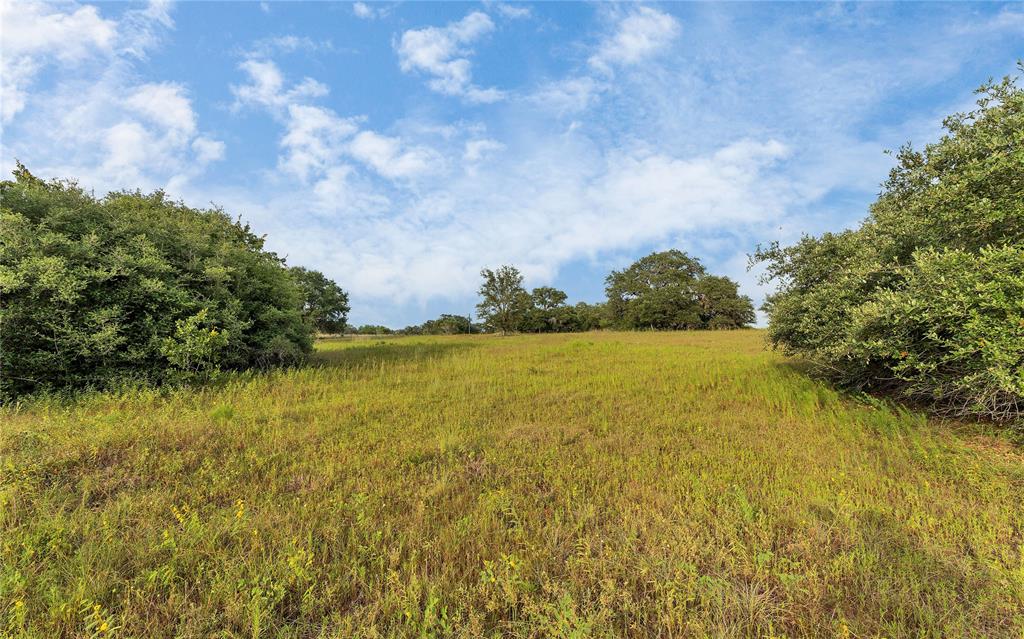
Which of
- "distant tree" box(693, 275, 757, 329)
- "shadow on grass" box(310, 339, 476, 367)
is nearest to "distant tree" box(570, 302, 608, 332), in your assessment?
"distant tree" box(693, 275, 757, 329)

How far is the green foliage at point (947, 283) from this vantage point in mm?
5410

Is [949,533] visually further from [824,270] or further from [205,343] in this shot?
[205,343]

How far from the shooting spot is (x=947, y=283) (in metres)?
5.77

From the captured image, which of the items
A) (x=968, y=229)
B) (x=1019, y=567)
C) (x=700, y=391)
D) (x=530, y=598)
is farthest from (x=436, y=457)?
(x=968, y=229)

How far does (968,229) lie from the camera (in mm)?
6773

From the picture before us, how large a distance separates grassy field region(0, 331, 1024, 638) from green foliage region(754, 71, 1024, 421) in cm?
113

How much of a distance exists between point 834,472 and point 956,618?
7.65 ft

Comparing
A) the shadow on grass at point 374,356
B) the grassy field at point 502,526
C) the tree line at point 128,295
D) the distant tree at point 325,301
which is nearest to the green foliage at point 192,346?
the tree line at point 128,295

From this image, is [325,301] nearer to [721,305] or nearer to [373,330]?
[373,330]

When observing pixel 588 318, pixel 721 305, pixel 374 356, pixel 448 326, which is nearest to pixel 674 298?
pixel 721 305

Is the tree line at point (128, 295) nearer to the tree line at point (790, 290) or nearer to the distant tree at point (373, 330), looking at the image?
the tree line at point (790, 290)

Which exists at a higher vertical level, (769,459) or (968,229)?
(968,229)

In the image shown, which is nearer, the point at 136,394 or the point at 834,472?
the point at 834,472

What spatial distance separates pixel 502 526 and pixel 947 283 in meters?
7.68
